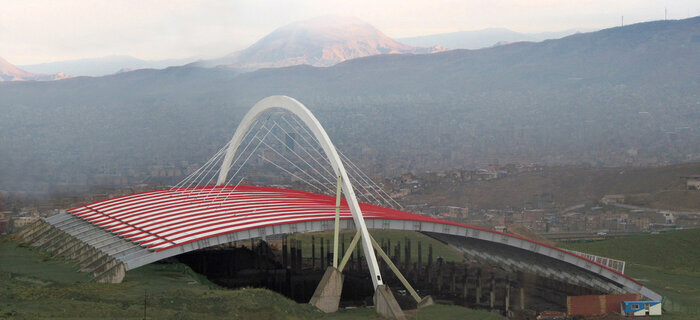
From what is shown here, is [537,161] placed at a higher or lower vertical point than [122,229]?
lower

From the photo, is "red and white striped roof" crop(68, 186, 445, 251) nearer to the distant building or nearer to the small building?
the small building

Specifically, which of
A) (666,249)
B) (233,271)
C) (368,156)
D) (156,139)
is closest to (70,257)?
(233,271)

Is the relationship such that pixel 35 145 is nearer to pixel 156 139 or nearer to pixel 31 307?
pixel 156 139

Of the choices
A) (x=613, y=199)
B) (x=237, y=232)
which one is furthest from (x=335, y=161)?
(x=613, y=199)

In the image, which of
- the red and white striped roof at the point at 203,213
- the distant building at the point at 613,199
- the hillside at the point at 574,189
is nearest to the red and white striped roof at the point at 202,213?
the red and white striped roof at the point at 203,213

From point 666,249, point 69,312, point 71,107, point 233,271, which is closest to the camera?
point 69,312

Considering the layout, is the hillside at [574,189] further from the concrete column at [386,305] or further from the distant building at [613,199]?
the concrete column at [386,305]

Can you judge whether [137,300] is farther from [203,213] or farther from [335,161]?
[203,213]
